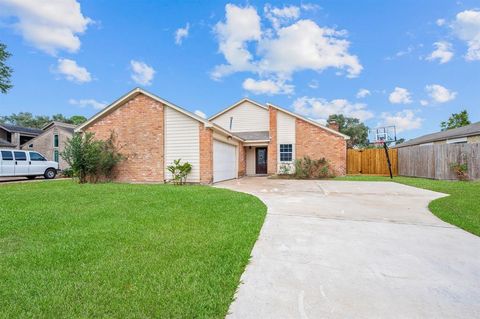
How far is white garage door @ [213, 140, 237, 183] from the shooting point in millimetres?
13594

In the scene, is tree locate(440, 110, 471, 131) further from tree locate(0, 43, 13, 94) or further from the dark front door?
tree locate(0, 43, 13, 94)

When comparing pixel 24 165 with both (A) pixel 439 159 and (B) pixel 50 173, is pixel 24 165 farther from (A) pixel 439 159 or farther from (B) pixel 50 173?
(A) pixel 439 159

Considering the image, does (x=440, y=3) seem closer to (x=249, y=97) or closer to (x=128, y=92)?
(x=249, y=97)

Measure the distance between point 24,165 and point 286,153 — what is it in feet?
56.4

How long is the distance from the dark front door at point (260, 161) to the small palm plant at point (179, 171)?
8.20 metres

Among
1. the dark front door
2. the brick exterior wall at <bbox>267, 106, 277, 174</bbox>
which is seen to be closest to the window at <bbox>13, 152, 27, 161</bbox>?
the dark front door

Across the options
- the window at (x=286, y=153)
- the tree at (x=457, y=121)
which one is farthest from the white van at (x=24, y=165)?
the tree at (x=457, y=121)

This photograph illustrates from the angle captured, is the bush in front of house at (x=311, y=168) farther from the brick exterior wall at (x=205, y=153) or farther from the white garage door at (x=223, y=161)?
the brick exterior wall at (x=205, y=153)

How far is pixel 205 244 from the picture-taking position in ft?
12.4

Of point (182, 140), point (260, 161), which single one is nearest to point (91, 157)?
point (182, 140)

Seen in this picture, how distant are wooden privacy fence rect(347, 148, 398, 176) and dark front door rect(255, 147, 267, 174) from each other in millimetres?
6414

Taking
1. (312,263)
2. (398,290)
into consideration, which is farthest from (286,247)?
(398,290)

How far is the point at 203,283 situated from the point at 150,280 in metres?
0.61

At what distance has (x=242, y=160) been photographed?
18688mm
